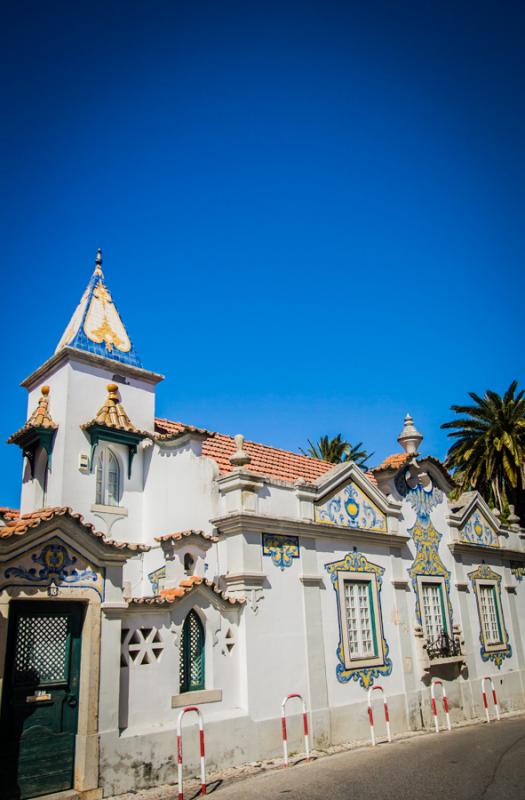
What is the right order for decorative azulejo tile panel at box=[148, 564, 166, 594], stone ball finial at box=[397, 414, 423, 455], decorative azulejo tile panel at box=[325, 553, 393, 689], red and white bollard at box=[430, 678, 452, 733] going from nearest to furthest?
decorative azulejo tile panel at box=[325, 553, 393, 689]
decorative azulejo tile panel at box=[148, 564, 166, 594]
red and white bollard at box=[430, 678, 452, 733]
stone ball finial at box=[397, 414, 423, 455]

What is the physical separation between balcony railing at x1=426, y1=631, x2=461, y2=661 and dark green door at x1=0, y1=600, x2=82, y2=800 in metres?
9.80

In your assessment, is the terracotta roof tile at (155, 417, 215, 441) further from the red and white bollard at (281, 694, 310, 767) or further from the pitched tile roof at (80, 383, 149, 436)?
the red and white bollard at (281, 694, 310, 767)

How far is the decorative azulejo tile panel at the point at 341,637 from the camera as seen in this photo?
13.4m

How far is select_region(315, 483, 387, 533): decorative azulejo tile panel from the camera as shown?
46.7ft

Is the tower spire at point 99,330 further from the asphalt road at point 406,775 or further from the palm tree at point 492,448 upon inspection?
the palm tree at point 492,448

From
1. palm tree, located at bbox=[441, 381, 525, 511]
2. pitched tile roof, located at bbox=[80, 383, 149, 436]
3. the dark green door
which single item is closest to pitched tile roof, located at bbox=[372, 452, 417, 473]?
pitched tile roof, located at bbox=[80, 383, 149, 436]

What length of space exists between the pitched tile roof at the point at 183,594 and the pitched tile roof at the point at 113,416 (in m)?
4.39

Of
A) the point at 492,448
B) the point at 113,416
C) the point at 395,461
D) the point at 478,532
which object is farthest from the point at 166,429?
the point at 492,448

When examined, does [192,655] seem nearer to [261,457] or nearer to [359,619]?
[359,619]

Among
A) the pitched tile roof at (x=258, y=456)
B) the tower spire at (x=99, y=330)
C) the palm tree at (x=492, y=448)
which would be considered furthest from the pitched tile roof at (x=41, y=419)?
the palm tree at (x=492, y=448)

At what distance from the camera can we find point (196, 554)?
40.3 ft

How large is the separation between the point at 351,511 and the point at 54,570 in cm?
784

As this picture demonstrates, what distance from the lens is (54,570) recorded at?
353 inches

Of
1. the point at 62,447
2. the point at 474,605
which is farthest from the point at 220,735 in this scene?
the point at 474,605
